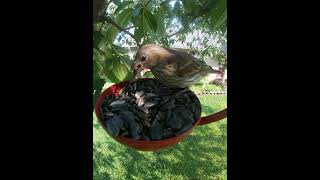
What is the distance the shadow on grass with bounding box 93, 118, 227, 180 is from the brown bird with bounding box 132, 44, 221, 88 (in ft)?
4.77

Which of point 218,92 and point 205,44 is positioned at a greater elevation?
point 205,44

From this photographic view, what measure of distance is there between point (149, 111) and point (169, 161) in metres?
1.64

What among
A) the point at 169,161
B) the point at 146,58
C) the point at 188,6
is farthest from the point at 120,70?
the point at 169,161

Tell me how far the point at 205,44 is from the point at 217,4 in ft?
3.42

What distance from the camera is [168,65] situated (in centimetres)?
99

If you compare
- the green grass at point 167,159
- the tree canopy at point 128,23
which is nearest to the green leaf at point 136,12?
the tree canopy at point 128,23

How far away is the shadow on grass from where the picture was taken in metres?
2.46

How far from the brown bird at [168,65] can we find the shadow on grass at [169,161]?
4.77 ft

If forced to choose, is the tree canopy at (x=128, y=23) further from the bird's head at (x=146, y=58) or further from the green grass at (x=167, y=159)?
the green grass at (x=167, y=159)

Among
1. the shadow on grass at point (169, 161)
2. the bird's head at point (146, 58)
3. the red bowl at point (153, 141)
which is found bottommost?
the shadow on grass at point (169, 161)

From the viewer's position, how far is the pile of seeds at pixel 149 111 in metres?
0.90
